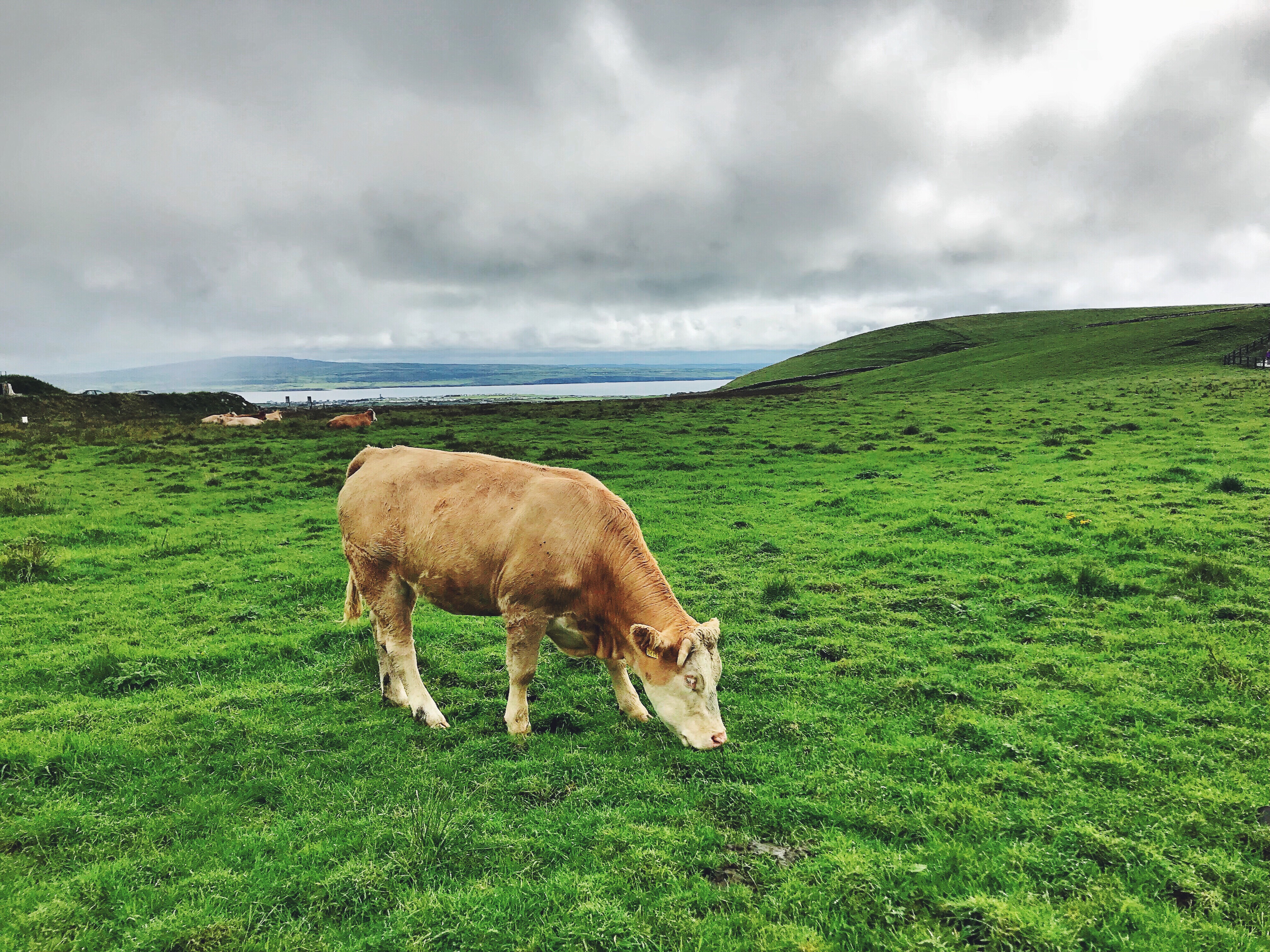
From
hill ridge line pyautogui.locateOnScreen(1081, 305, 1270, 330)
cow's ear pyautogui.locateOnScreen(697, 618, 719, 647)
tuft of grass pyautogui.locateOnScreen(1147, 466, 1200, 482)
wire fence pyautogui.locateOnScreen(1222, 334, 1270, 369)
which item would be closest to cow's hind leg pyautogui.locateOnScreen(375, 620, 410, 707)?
cow's ear pyautogui.locateOnScreen(697, 618, 719, 647)

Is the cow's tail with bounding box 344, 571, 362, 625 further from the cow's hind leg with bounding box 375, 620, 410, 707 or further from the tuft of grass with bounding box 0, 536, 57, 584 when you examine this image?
the tuft of grass with bounding box 0, 536, 57, 584

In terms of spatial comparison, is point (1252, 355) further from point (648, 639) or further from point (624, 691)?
point (648, 639)

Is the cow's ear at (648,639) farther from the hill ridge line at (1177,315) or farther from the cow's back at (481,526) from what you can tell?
the hill ridge line at (1177,315)

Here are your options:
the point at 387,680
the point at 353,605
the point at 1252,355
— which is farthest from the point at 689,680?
the point at 1252,355

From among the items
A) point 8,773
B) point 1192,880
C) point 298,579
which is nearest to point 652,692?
point 1192,880

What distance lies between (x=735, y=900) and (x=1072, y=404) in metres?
45.5

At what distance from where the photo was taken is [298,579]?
12.3 m

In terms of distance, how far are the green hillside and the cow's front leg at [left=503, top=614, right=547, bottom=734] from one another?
70.1m

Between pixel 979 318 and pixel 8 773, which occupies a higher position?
pixel 979 318

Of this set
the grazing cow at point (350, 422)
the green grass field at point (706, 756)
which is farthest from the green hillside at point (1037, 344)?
the green grass field at point (706, 756)

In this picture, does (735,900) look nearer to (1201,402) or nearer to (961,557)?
(961,557)

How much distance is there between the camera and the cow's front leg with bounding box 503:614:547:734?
6910 millimetres

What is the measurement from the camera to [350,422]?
39625mm

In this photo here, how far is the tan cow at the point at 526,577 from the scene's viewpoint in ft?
21.1
